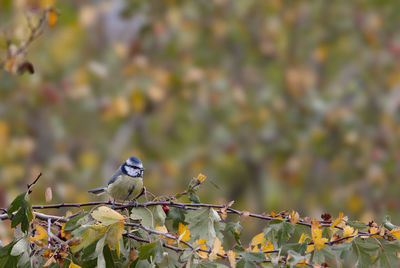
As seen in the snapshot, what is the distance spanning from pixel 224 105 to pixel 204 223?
6.85 meters

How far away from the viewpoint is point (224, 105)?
360 inches

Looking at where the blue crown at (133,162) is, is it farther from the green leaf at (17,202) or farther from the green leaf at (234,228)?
the green leaf at (17,202)

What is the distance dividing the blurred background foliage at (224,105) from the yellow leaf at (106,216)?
6345 mm

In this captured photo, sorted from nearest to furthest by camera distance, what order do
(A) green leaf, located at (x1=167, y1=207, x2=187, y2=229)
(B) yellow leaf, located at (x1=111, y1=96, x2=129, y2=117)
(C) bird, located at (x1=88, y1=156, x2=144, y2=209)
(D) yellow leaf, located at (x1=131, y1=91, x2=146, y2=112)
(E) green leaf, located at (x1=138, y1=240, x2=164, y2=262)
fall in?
(E) green leaf, located at (x1=138, y1=240, x2=164, y2=262)
(A) green leaf, located at (x1=167, y1=207, x2=187, y2=229)
(C) bird, located at (x1=88, y1=156, x2=144, y2=209)
(B) yellow leaf, located at (x1=111, y1=96, x2=129, y2=117)
(D) yellow leaf, located at (x1=131, y1=91, x2=146, y2=112)

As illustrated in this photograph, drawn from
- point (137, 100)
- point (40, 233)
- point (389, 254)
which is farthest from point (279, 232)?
point (137, 100)

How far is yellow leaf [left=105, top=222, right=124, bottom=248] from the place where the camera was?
6.84ft

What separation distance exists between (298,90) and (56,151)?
371 cm

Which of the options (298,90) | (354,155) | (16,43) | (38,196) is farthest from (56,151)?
(16,43)

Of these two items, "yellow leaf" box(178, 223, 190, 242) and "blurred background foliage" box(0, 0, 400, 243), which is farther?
"blurred background foliage" box(0, 0, 400, 243)

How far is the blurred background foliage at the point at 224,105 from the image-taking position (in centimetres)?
877

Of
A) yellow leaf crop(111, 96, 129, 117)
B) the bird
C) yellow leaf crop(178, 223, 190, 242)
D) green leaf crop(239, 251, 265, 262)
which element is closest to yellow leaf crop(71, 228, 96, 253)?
yellow leaf crop(178, 223, 190, 242)

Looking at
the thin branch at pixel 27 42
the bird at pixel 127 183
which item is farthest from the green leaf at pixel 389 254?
the thin branch at pixel 27 42

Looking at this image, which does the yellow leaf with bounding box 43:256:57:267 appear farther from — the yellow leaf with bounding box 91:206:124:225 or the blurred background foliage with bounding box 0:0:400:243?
the blurred background foliage with bounding box 0:0:400:243

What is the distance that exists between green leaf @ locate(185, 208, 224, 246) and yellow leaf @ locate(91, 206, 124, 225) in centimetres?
36
